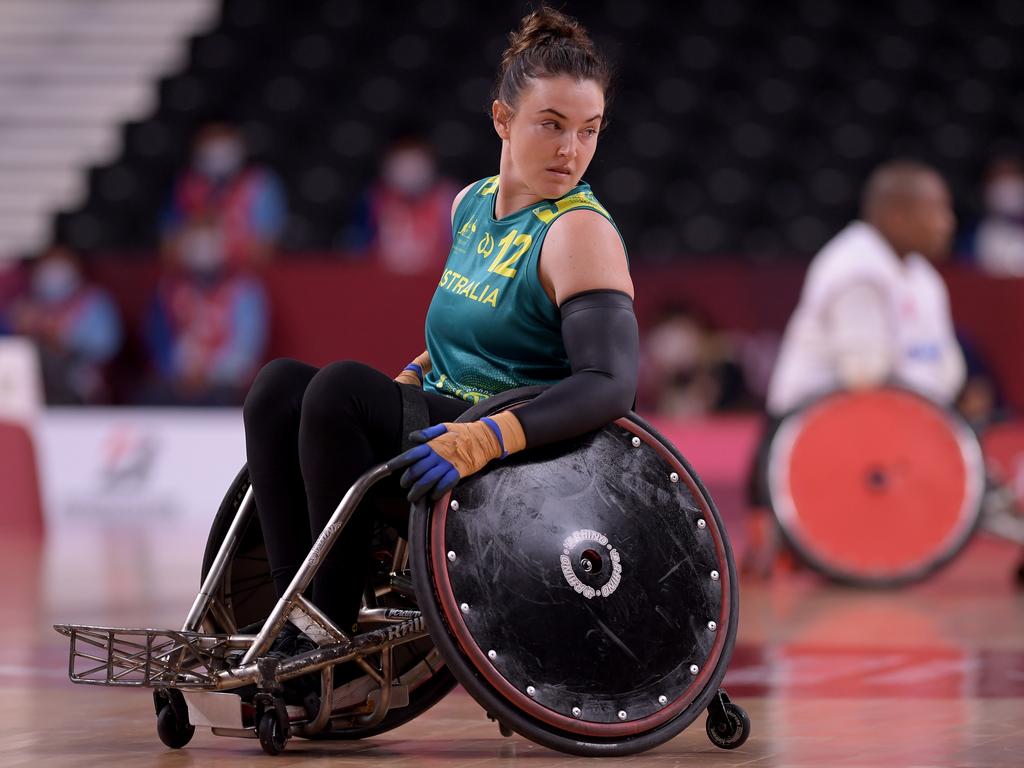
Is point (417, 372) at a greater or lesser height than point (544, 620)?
greater

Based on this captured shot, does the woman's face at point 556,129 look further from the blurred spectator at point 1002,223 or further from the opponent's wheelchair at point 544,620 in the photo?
the blurred spectator at point 1002,223

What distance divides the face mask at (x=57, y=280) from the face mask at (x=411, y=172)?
2.19 metres

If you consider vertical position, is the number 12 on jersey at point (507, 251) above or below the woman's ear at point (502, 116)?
below

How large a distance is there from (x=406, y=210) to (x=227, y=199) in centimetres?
121

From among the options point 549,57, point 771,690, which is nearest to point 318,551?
point 549,57

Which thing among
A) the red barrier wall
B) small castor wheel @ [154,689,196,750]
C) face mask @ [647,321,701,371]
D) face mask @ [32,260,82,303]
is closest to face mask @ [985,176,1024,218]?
the red barrier wall

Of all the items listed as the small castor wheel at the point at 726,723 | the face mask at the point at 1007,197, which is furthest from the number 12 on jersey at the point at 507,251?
the face mask at the point at 1007,197

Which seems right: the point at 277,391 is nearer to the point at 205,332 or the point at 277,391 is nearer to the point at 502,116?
the point at 502,116

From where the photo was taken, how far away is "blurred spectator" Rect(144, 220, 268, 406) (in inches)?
441

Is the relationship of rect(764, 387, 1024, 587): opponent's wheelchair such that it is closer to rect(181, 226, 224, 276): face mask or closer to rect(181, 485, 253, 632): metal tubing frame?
rect(181, 485, 253, 632): metal tubing frame

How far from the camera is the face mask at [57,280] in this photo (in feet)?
37.9

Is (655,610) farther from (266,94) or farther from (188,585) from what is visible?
(266,94)

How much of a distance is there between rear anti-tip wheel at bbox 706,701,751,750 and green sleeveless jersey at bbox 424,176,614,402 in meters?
0.74

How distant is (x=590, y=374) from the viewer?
11.3 feet
